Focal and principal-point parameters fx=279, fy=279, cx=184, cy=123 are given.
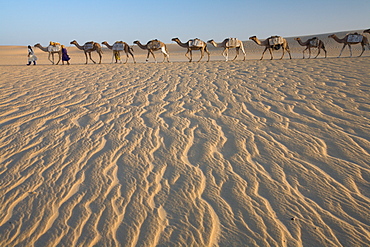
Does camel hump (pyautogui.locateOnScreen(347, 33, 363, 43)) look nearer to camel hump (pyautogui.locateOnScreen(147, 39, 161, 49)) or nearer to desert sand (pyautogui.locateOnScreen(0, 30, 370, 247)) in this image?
camel hump (pyautogui.locateOnScreen(147, 39, 161, 49))

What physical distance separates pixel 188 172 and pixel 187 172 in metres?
0.01

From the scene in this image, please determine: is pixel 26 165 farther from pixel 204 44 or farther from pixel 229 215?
pixel 204 44

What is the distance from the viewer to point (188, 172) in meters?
2.79

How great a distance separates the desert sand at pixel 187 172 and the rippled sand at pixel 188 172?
1cm

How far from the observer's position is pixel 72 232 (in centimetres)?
204

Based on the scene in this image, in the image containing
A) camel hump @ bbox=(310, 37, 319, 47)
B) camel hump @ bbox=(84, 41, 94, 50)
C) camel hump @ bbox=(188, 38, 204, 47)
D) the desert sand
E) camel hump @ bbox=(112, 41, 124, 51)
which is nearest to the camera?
the desert sand

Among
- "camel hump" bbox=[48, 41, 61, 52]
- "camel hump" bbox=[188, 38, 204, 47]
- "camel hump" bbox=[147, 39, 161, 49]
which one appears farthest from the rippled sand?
"camel hump" bbox=[147, 39, 161, 49]

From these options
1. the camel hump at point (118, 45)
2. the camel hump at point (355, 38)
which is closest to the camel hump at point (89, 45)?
the camel hump at point (118, 45)

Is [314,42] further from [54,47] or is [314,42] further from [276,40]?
[54,47]

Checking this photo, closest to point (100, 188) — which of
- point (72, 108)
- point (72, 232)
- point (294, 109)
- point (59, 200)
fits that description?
point (59, 200)

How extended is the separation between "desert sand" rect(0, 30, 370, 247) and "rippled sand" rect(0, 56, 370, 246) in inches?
0.4

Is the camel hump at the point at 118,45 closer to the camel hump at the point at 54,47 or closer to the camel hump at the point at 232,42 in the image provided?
the camel hump at the point at 54,47

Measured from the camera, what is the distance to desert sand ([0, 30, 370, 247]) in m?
2.04

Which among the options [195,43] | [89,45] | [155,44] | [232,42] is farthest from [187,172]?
A: [89,45]
